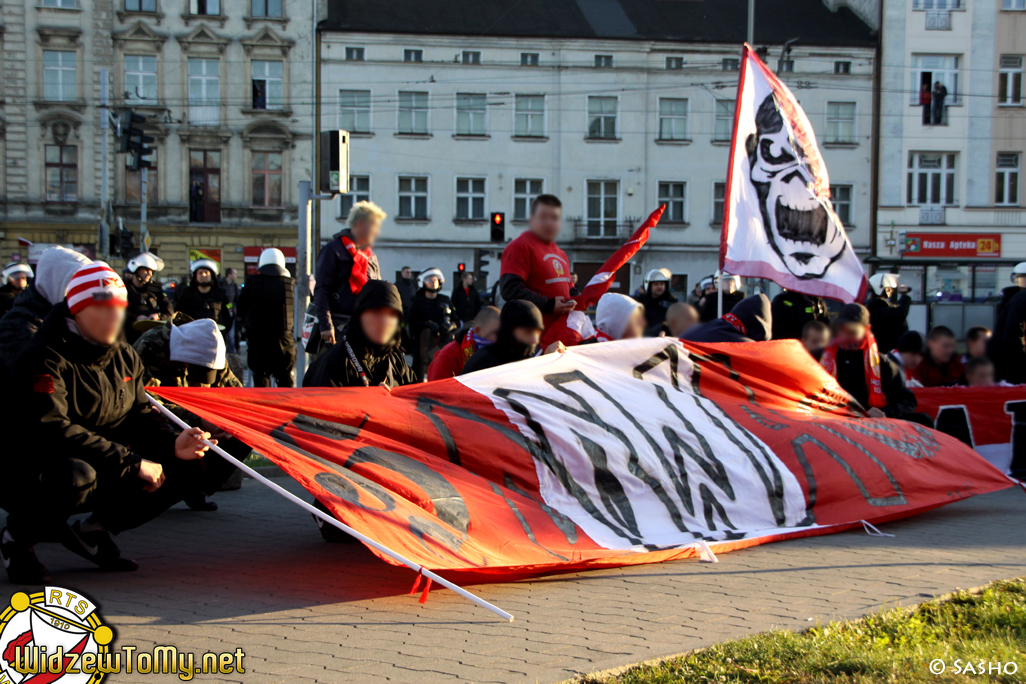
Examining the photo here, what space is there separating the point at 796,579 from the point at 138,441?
340cm

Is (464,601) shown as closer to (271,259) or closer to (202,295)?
(271,259)

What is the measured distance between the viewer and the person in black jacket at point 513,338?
6.27 metres

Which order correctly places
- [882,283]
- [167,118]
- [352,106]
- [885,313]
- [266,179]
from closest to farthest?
1. [885,313]
2. [882,283]
3. [167,118]
4. [352,106]
5. [266,179]

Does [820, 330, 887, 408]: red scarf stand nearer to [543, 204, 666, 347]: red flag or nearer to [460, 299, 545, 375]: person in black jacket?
[543, 204, 666, 347]: red flag

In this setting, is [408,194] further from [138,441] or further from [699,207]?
[138,441]

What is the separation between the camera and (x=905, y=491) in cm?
667

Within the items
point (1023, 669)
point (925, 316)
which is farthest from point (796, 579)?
point (925, 316)

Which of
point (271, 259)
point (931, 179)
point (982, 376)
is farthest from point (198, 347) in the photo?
point (931, 179)

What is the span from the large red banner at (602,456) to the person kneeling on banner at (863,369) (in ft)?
1.84

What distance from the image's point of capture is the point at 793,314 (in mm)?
9461

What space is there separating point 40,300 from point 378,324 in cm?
217

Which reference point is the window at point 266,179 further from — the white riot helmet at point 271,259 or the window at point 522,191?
the white riot helmet at point 271,259

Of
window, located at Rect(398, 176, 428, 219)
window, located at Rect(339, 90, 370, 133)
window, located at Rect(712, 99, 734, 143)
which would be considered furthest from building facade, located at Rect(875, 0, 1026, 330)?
window, located at Rect(339, 90, 370, 133)

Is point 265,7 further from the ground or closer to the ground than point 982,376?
further from the ground
